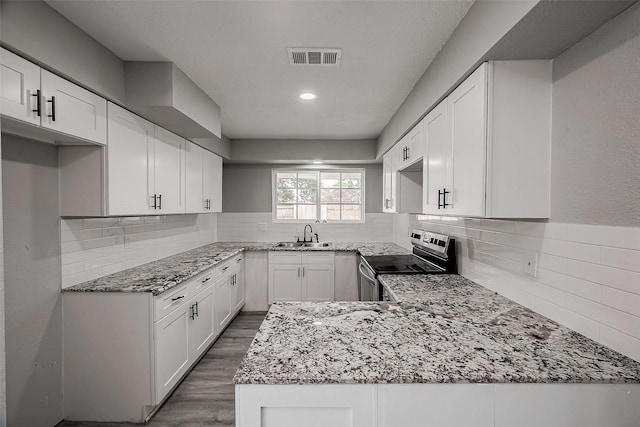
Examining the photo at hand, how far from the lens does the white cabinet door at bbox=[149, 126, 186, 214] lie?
2582 mm

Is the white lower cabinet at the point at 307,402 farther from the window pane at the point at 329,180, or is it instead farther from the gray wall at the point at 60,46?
the window pane at the point at 329,180

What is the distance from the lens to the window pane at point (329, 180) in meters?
4.93

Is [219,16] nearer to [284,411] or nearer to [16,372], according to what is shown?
[284,411]

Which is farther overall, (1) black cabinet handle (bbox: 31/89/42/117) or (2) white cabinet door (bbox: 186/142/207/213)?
(2) white cabinet door (bbox: 186/142/207/213)

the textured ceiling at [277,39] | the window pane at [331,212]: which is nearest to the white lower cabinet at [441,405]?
the textured ceiling at [277,39]

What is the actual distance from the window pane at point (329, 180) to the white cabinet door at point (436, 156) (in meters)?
2.68

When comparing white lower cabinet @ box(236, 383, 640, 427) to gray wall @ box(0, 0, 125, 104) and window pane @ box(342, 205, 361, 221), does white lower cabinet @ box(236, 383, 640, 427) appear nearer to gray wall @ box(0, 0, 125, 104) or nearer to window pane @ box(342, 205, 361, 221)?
gray wall @ box(0, 0, 125, 104)

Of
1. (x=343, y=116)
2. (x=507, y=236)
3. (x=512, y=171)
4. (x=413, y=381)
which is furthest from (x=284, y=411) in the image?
(x=343, y=116)

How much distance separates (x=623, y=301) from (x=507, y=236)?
71 cm

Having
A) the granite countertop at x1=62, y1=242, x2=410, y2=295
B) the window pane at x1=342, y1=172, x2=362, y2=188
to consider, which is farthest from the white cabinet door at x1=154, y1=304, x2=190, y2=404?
the window pane at x1=342, y1=172, x2=362, y2=188

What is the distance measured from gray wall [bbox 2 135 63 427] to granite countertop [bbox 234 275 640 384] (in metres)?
1.50

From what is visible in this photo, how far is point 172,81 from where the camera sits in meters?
2.12

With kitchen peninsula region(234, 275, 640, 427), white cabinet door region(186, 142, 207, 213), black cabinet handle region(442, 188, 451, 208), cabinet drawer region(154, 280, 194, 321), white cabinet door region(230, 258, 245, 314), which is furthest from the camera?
white cabinet door region(230, 258, 245, 314)

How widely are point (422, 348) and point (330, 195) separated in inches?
153
